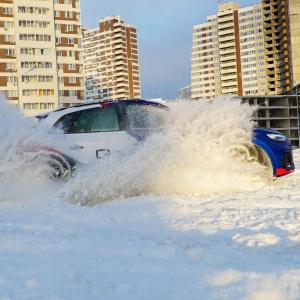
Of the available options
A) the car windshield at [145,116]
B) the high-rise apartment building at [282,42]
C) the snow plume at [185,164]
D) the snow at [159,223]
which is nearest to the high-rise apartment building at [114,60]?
the high-rise apartment building at [282,42]

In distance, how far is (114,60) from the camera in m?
168

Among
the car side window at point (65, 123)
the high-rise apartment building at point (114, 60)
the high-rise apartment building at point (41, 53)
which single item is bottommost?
the car side window at point (65, 123)

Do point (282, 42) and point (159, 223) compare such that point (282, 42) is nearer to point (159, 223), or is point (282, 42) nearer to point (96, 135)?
point (96, 135)

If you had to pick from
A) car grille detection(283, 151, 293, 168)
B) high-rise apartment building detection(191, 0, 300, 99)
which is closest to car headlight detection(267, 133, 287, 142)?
car grille detection(283, 151, 293, 168)

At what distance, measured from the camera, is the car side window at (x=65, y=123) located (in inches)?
287

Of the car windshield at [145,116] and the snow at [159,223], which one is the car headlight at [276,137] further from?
the car windshield at [145,116]

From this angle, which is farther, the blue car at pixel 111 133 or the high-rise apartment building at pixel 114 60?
the high-rise apartment building at pixel 114 60

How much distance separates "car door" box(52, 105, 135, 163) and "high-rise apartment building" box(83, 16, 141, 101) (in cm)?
15696

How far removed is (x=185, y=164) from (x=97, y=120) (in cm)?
170

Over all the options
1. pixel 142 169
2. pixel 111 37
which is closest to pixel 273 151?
pixel 142 169

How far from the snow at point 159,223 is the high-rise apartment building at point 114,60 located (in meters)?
158

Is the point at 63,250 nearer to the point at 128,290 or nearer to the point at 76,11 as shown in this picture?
the point at 128,290

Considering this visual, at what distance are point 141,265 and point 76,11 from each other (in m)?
78.0

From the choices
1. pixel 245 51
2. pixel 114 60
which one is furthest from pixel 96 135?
pixel 114 60
